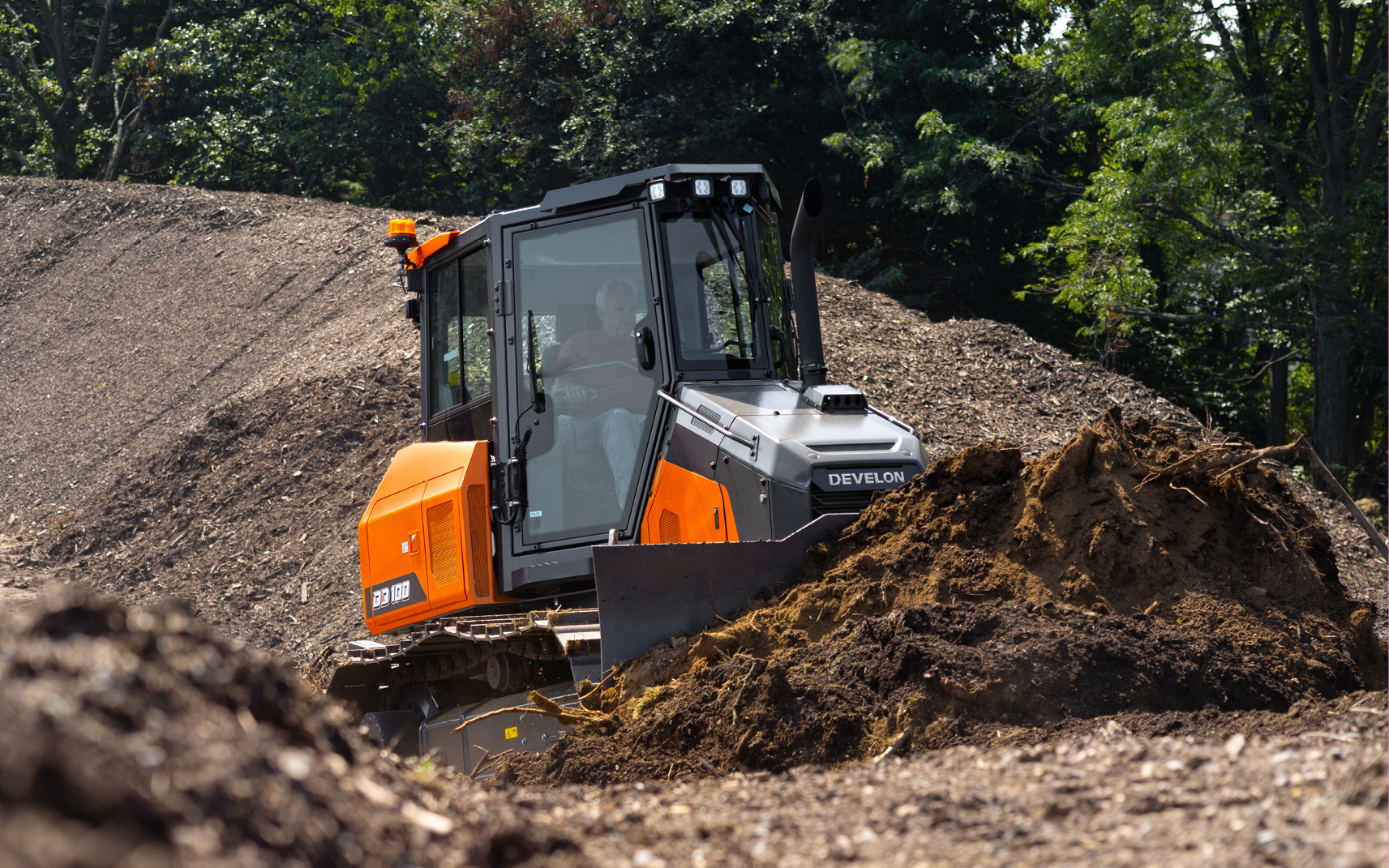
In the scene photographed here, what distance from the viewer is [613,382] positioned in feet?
18.8

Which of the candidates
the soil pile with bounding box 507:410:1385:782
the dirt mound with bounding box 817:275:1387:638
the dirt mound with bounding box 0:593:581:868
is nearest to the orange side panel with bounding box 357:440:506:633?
the soil pile with bounding box 507:410:1385:782

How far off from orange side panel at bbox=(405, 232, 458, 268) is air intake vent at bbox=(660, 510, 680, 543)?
7.10 feet

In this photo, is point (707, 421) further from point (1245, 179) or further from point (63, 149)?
point (63, 149)

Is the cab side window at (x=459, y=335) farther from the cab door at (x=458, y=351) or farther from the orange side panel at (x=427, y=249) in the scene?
the orange side panel at (x=427, y=249)

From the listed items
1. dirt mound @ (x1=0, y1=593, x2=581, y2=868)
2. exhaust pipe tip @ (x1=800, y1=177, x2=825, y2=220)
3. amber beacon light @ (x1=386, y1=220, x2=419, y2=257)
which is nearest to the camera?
dirt mound @ (x1=0, y1=593, x2=581, y2=868)

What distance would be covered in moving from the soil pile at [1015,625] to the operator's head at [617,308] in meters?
1.59

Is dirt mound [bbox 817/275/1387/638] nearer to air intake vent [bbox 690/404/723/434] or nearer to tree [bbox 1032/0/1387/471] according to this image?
tree [bbox 1032/0/1387/471]

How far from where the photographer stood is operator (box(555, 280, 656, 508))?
18.6 feet

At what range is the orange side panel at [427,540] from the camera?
5977 mm

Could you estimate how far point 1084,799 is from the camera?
8.61 ft

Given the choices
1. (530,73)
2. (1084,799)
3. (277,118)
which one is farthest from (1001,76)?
(1084,799)

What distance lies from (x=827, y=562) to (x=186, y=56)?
22887 mm

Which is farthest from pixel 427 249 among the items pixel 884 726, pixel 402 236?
pixel 884 726

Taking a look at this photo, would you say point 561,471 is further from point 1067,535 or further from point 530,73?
point 530,73
